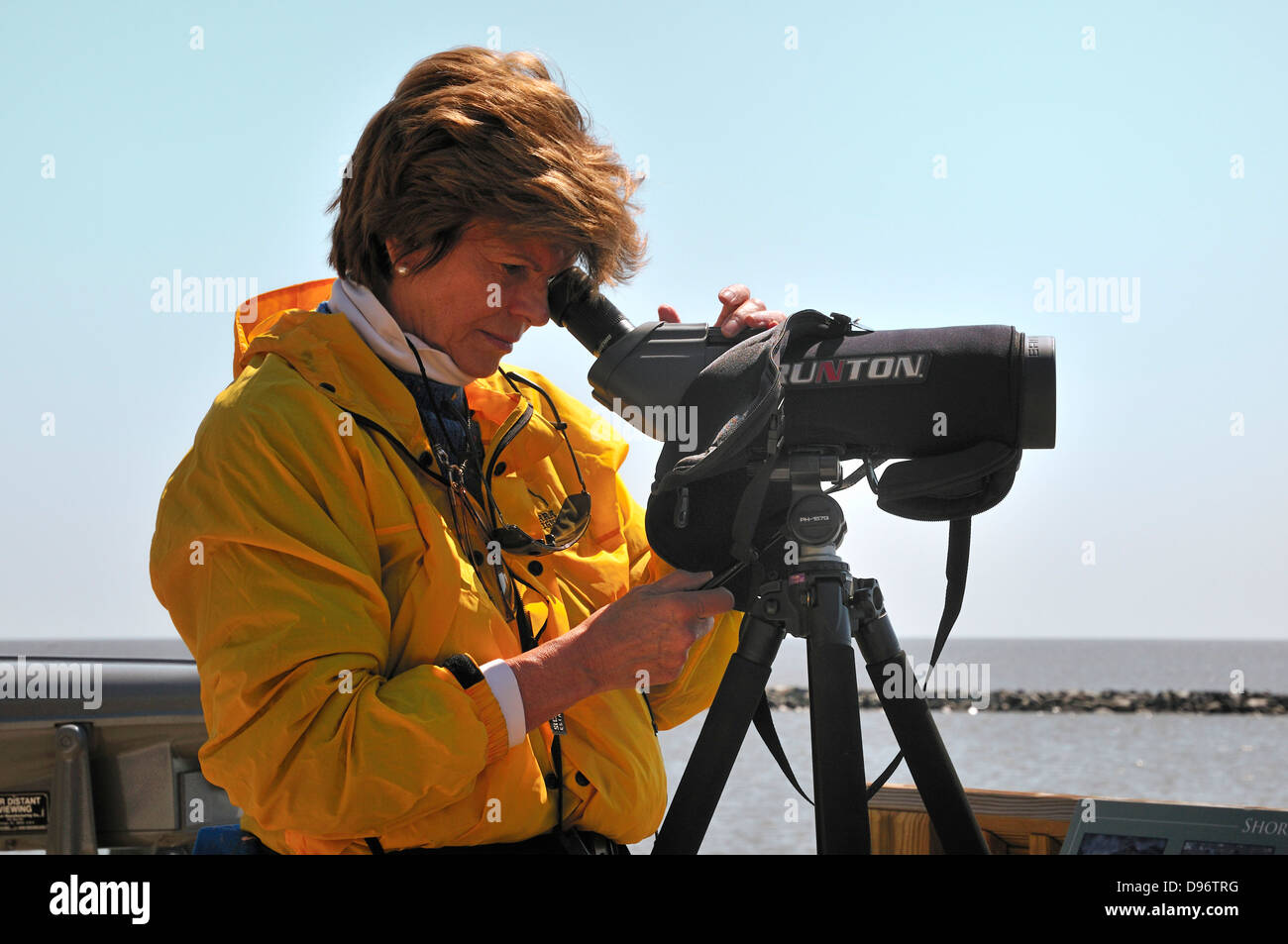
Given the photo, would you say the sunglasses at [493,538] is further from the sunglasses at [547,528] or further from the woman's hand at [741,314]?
the woman's hand at [741,314]

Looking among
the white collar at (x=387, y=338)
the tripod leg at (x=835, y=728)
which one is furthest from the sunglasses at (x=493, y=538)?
the tripod leg at (x=835, y=728)

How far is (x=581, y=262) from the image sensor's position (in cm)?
172

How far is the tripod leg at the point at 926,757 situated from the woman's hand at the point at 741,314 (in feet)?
1.65

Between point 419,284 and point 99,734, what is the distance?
3.34 feet

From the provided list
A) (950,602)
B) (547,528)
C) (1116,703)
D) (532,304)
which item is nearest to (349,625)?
(547,528)

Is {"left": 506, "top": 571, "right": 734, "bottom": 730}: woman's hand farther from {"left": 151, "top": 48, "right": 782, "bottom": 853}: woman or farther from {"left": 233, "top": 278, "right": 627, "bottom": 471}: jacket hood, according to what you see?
{"left": 233, "top": 278, "right": 627, "bottom": 471}: jacket hood

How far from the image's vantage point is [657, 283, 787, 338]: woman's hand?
165 centimetres

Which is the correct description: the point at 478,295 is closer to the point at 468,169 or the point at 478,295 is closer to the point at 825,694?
the point at 468,169

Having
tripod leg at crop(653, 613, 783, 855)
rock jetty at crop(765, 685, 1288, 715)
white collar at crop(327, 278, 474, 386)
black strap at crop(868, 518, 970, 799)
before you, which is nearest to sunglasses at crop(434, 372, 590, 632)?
white collar at crop(327, 278, 474, 386)

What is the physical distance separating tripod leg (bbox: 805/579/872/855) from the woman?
16 centimetres

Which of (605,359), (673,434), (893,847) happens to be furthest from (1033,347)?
(893,847)

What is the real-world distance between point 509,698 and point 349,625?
0.19 metres

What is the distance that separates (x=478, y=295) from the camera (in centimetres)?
155
